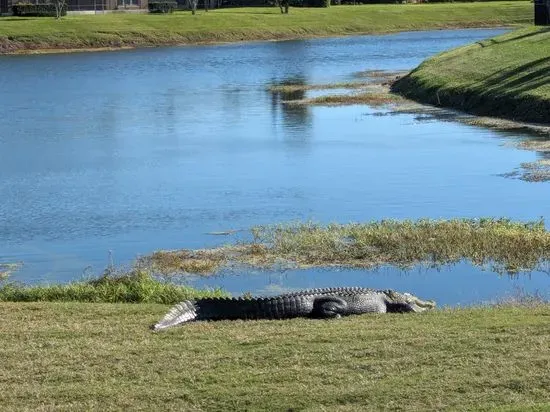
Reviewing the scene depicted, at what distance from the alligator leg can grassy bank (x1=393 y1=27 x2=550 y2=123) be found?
1718 centimetres

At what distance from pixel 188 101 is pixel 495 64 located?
9.40 metres

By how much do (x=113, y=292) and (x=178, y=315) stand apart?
221 cm

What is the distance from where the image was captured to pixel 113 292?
12.0 meters

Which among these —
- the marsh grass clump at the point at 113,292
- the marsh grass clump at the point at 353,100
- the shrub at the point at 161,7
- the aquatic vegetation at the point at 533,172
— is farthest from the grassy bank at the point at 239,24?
the marsh grass clump at the point at 113,292

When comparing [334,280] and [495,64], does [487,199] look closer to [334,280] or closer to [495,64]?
[334,280]

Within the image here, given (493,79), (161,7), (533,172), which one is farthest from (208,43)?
(533,172)

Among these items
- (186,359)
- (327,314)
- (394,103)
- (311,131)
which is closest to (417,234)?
(327,314)

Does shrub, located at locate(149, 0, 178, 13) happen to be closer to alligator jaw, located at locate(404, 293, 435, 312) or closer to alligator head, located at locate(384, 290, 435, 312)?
alligator jaw, located at locate(404, 293, 435, 312)

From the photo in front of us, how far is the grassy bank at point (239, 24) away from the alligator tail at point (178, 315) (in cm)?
5395

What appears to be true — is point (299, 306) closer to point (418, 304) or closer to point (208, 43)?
point (418, 304)

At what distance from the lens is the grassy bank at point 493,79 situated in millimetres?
28406

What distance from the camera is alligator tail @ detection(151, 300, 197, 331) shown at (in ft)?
31.7

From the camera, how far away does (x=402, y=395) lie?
7.22m

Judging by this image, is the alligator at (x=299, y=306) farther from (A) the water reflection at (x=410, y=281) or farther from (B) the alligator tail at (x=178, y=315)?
(A) the water reflection at (x=410, y=281)
